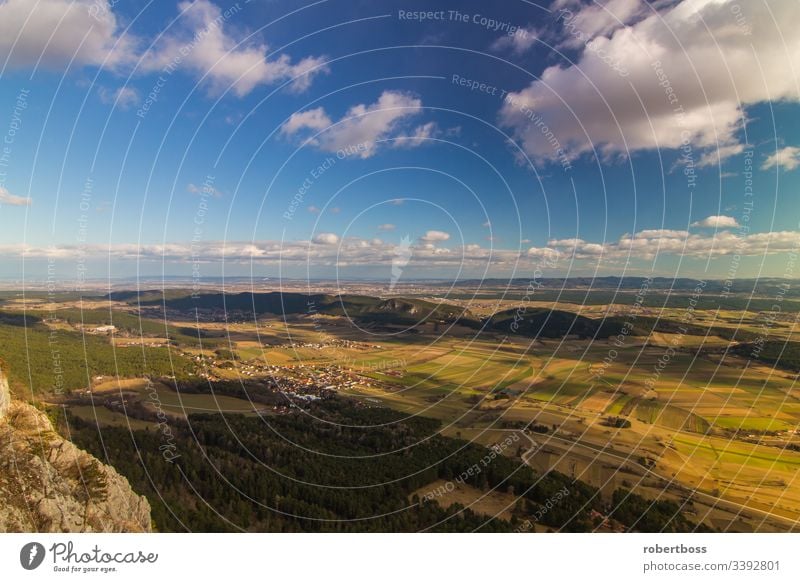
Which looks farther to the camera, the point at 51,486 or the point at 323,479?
the point at 323,479

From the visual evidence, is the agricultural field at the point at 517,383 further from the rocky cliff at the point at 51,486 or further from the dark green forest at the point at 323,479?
the rocky cliff at the point at 51,486

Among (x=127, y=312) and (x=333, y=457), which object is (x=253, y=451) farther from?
(x=127, y=312)
